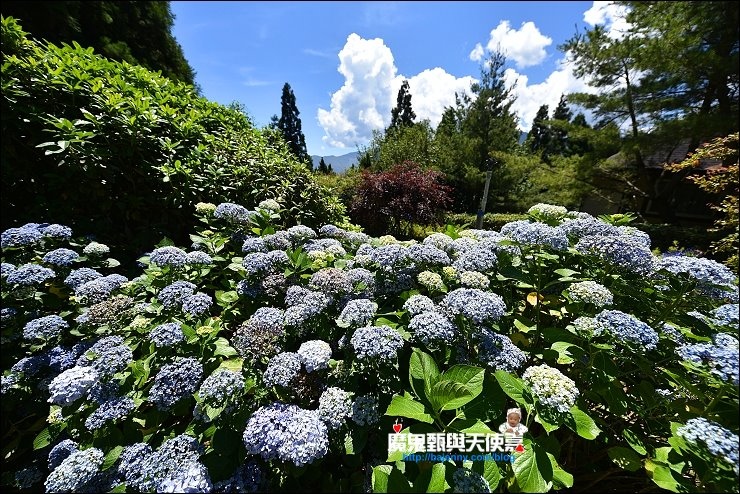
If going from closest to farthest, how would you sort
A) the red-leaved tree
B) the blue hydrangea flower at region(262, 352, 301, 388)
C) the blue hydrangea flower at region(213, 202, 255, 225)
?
the blue hydrangea flower at region(262, 352, 301, 388)
the blue hydrangea flower at region(213, 202, 255, 225)
the red-leaved tree

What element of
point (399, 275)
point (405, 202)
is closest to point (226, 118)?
point (399, 275)

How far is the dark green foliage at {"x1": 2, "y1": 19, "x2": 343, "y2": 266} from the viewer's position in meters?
2.49

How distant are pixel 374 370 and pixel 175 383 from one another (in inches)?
31.3

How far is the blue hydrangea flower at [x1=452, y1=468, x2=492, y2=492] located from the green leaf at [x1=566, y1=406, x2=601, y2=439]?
40 centimetres

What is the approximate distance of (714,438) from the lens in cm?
103

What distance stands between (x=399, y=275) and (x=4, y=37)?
→ 12.0ft

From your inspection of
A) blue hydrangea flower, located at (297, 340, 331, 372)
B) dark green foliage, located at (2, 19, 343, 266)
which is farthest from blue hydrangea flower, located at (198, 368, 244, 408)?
dark green foliage, located at (2, 19, 343, 266)

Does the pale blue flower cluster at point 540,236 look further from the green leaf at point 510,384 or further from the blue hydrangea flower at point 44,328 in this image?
the blue hydrangea flower at point 44,328

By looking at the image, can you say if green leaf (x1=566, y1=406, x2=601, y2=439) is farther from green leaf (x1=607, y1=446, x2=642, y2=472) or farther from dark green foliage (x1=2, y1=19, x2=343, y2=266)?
dark green foliage (x1=2, y1=19, x2=343, y2=266)

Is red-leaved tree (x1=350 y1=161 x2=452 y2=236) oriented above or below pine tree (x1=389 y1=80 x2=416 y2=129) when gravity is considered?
below

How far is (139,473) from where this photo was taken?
1200 mm

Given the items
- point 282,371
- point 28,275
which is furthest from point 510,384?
point 28,275

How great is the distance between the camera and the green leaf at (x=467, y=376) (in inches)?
46.3

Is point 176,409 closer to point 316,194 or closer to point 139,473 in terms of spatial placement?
point 139,473
